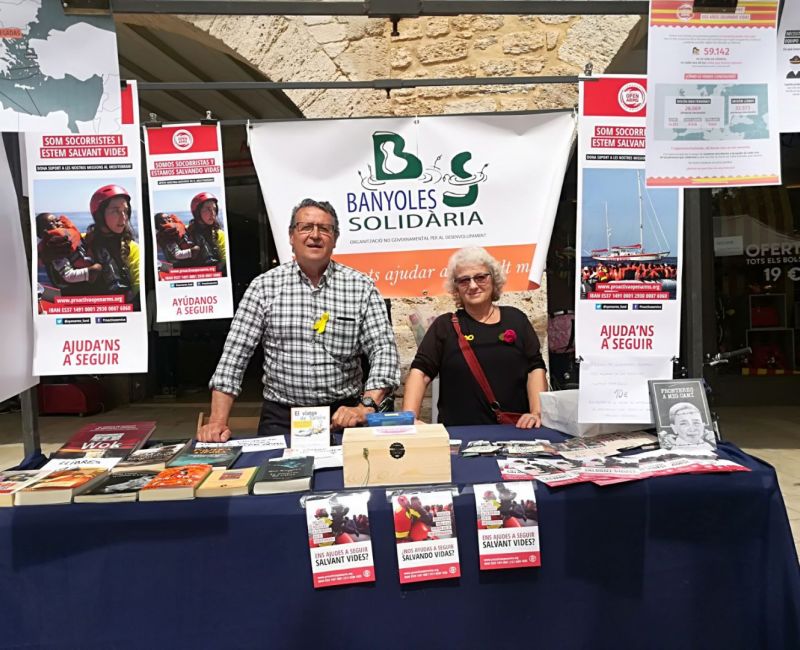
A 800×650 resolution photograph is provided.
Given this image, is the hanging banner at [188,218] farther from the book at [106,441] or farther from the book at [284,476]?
the book at [284,476]

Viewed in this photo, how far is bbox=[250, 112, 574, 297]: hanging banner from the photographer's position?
9.09 ft

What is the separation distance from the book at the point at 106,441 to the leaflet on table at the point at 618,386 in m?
1.54

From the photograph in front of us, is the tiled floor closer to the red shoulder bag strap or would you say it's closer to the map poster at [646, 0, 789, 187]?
the red shoulder bag strap

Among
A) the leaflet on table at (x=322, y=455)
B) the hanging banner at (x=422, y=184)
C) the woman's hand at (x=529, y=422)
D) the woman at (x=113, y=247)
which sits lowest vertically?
the woman's hand at (x=529, y=422)

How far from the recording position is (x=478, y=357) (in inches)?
99.0

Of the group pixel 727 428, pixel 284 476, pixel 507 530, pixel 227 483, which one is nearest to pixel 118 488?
pixel 227 483

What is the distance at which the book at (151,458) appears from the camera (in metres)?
1.68

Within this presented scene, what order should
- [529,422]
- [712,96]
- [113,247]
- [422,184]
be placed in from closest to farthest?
[712,96], [113,247], [529,422], [422,184]

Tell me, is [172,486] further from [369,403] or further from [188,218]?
[188,218]

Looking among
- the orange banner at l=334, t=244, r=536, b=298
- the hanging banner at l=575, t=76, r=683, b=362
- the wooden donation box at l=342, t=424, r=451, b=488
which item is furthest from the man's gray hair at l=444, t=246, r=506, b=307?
the wooden donation box at l=342, t=424, r=451, b=488

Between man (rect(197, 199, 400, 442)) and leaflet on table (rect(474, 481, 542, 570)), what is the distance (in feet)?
2.81

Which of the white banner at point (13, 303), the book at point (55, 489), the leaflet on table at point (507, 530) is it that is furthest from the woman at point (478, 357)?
the white banner at point (13, 303)

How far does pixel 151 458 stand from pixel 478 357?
139 cm

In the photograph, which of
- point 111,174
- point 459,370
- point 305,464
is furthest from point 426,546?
point 111,174
